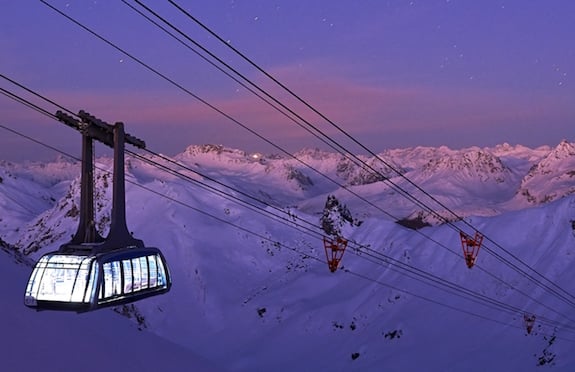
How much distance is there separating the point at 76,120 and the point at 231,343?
73753mm

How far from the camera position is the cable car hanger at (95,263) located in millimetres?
15430

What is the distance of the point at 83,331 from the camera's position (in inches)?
1591

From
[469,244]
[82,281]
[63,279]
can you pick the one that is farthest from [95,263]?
[469,244]

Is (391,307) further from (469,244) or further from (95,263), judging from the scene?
(95,263)

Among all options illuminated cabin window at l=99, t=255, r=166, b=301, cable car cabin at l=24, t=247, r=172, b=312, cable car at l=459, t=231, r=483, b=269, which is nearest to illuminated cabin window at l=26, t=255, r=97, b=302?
cable car cabin at l=24, t=247, r=172, b=312

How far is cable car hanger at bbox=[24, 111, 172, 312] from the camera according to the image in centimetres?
1543

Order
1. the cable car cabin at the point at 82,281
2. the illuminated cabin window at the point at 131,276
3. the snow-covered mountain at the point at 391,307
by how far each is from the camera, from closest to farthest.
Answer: the cable car cabin at the point at 82,281 → the illuminated cabin window at the point at 131,276 → the snow-covered mountain at the point at 391,307

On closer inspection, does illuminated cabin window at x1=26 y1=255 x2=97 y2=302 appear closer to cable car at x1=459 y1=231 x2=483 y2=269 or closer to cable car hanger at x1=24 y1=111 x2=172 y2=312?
cable car hanger at x1=24 y1=111 x2=172 y2=312

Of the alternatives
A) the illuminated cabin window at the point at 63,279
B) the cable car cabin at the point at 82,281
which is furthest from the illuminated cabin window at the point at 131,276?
the illuminated cabin window at the point at 63,279

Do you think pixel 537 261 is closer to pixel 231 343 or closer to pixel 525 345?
pixel 525 345

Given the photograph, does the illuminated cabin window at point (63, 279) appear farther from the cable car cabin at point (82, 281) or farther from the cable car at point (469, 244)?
the cable car at point (469, 244)

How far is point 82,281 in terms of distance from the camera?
50.2ft

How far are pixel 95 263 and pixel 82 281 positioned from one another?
1.76 ft

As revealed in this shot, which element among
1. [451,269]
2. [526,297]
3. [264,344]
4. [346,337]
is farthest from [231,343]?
[526,297]
